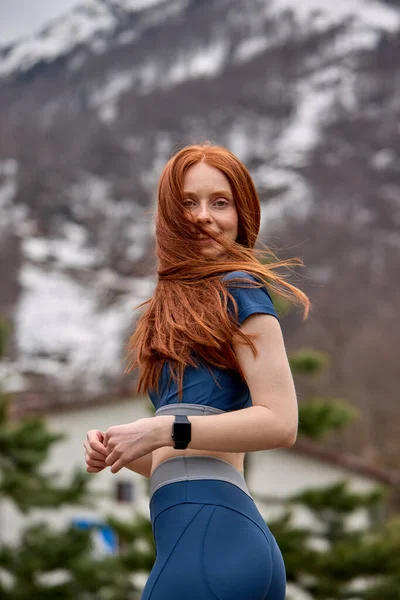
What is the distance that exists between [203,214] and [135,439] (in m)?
0.60

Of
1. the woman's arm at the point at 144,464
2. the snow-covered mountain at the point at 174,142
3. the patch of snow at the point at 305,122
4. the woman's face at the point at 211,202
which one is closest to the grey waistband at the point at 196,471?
the woman's arm at the point at 144,464

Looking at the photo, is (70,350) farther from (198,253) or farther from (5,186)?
(198,253)

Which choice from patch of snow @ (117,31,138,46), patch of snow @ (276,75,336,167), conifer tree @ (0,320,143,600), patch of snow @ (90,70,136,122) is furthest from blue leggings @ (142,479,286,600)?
patch of snow @ (117,31,138,46)

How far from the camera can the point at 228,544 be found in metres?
1.99

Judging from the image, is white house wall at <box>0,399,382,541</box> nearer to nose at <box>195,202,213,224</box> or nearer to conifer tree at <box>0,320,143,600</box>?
conifer tree at <box>0,320,143,600</box>

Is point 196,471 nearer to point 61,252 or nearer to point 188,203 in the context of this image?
point 188,203

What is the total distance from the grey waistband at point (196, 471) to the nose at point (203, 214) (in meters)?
0.56

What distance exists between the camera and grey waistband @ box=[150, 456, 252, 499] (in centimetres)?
211

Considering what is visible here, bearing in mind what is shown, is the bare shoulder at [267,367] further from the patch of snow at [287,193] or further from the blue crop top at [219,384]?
the patch of snow at [287,193]

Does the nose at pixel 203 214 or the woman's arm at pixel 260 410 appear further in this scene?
the nose at pixel 203 214

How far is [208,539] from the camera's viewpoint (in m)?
1.99

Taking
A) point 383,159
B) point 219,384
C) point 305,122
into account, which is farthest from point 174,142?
point 219,384

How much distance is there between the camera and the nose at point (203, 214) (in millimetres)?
2357

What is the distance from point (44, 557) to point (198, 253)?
12509mm
